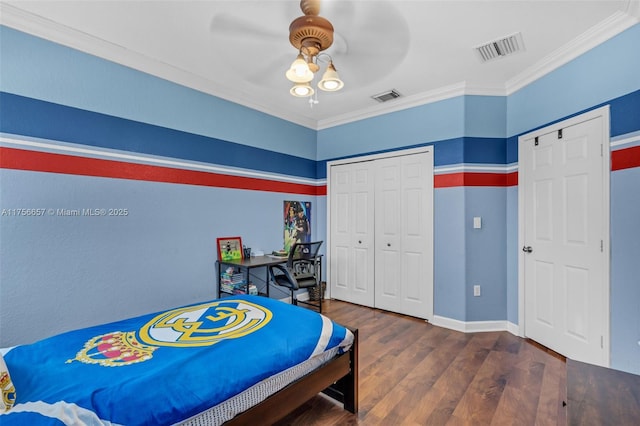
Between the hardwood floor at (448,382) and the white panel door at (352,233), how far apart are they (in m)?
0.96

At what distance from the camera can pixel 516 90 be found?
3.33 meters

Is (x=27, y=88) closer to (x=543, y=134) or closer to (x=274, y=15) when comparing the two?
(x=274, y=15)

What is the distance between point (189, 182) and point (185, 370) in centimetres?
232

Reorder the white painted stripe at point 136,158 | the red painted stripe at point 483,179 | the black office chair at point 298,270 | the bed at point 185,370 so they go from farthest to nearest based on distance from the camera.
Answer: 1. the black office chair at point 298,270
2. the red painted stripe at point 483,179
3. the white painted stripe at point 136,158
4. the bed at point 185,370

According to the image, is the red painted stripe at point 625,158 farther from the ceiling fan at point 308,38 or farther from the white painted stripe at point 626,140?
the ceiling fan at point 308,38

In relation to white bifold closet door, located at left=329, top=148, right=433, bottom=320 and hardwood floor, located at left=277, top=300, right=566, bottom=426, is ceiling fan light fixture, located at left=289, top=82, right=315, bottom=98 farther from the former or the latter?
hardwood floor, located at left=277, top=300, right=566, bottom=426

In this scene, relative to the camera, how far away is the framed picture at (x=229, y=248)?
3523mm

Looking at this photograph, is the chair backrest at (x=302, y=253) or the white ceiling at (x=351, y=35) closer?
the white ceiling at (x=351, y=35)

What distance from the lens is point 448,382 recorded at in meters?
2.36

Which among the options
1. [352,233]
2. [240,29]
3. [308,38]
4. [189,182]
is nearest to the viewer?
[308,38]

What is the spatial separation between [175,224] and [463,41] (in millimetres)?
3302

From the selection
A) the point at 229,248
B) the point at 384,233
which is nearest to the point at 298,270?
the point at 229,248

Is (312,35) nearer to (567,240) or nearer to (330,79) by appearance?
(330,79)

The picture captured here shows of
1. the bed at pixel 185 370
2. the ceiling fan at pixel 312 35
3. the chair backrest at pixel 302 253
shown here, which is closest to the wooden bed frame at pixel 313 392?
the bed at pixel 185 370
